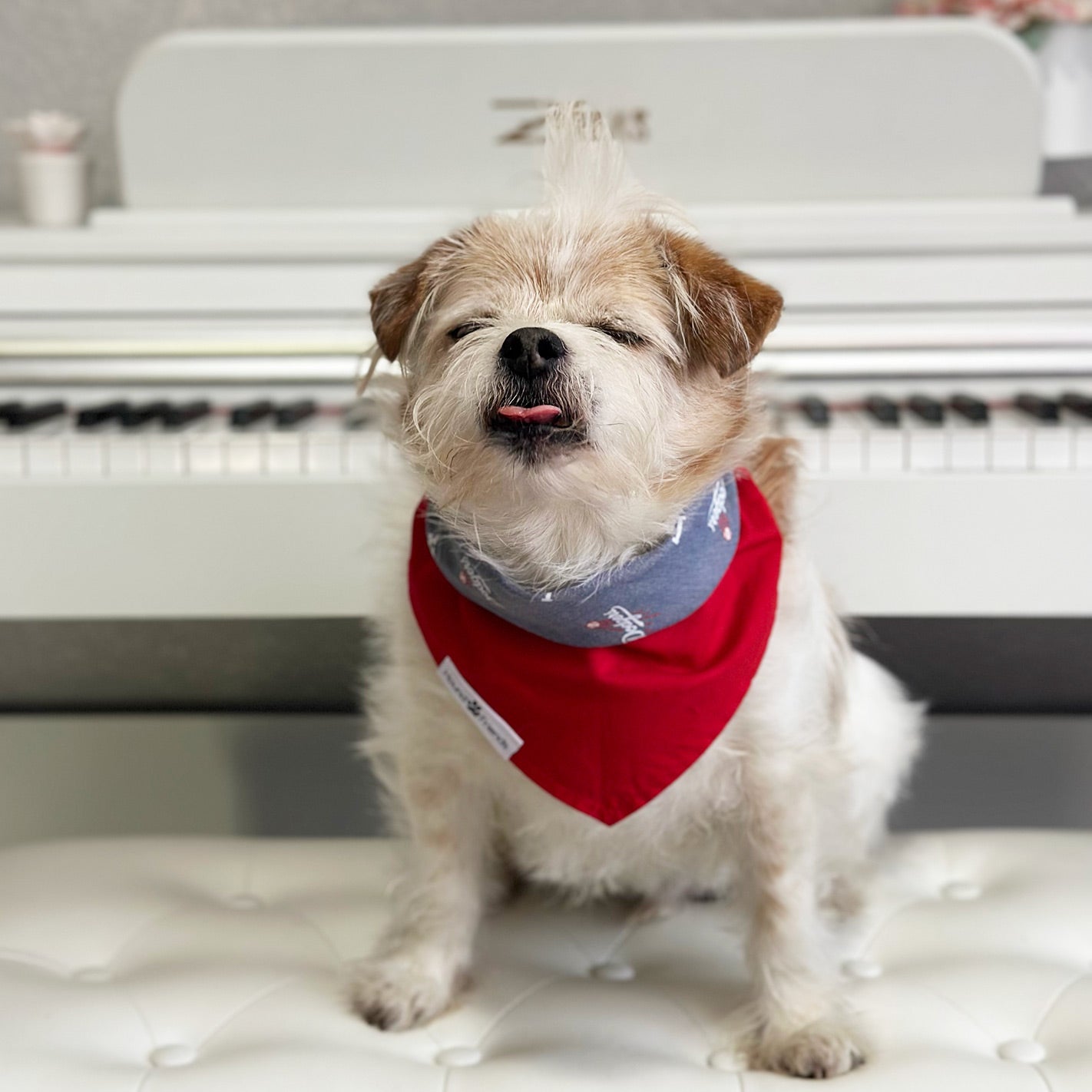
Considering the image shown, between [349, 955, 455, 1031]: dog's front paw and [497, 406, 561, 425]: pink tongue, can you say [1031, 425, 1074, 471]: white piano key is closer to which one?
[497, 406, 561, 425]: pink tongue

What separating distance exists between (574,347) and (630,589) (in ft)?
0.83

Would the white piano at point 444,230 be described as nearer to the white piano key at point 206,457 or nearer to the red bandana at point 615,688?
the white piano key at point 206,457

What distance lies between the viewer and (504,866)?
131 centimetres

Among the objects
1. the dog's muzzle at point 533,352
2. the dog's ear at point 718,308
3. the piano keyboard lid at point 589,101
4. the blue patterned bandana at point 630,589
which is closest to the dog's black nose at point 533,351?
the dog's muzzle at point 533,352

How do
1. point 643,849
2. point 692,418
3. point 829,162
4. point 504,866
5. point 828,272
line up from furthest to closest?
point 829,162
point 828,272
point 504,866
point 643,849
point 692,418

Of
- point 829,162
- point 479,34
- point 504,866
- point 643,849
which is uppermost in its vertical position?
point 479,34

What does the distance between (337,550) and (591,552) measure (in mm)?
437

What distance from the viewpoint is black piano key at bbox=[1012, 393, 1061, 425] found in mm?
1338

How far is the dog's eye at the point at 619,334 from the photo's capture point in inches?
36.9

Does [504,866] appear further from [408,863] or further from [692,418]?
[692,418]

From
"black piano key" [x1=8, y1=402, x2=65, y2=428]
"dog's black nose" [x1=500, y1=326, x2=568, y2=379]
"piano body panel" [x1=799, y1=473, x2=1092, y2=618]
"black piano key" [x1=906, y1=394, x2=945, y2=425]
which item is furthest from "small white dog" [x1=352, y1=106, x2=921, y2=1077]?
"black piano key" [x1=8, y1=402, x2=65, y2=428]

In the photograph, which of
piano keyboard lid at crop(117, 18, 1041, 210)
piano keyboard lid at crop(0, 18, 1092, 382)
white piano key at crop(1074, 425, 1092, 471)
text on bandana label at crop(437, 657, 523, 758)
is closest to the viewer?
text on bandana label at crop(437, 657, 523, 758)

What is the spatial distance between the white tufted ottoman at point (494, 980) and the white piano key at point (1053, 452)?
15.5 inches

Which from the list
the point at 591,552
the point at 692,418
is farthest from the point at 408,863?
the point at 692,418
